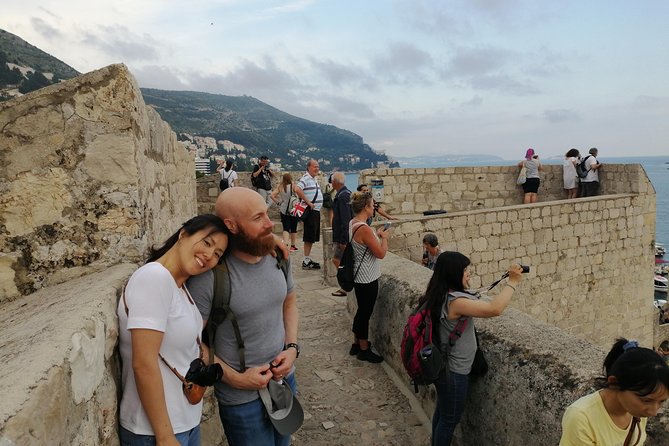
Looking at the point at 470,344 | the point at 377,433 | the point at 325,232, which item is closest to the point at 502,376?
the point at 470,344

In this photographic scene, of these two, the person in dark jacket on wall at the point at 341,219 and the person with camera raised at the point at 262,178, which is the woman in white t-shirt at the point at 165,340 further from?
the person with camera raised at the point at 262,178

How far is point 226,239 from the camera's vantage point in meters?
2.00

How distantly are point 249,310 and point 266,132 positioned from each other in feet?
399

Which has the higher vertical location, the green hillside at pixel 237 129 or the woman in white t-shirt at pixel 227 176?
the green hillside at pixel 237 129

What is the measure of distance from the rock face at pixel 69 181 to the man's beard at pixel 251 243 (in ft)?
1.97

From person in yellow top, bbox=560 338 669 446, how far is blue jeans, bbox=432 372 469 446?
89cm

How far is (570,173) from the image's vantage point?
1138 cm

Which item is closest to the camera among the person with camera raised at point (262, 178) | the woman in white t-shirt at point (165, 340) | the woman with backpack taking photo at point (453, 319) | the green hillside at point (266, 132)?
the woman in white t-shirt at point (165, 340)

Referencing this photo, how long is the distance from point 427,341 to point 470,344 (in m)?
0.25

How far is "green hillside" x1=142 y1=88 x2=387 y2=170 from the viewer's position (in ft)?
275

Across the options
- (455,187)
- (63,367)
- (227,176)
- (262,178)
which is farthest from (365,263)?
(455,187)

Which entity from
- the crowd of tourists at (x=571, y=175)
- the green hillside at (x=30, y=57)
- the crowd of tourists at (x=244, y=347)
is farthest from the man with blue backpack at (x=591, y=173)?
the green hillside at (x=30, y=57)

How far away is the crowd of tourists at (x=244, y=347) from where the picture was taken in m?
1.69

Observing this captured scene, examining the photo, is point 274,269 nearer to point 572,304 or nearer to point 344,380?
point 344,380
